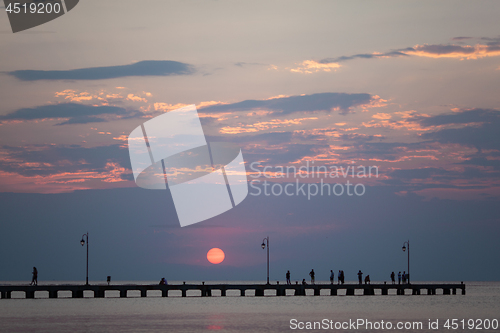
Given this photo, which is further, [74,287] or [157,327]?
[74,287]

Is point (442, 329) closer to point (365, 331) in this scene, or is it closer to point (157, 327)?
point (365, 331)

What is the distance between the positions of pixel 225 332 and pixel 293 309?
51.0ft

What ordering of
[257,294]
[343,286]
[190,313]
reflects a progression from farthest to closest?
[257,294], [343,286], [190,313]

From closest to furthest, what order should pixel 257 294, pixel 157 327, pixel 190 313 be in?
pixel 157 327 < pixel 190 313 < pixel 257 294

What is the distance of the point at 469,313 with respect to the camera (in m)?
42.6

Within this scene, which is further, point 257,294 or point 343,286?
point 257,294

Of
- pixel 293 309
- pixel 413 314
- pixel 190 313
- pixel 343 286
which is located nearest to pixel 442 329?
pixel 413 314

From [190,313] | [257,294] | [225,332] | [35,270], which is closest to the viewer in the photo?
[225,332]

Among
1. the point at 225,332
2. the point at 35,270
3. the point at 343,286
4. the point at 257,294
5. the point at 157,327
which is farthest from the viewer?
the point at 257,294

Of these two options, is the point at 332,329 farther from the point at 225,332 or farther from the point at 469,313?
the point at 469,313

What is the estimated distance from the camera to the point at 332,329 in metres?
30.8

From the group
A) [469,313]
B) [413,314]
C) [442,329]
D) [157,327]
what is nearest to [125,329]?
[157,327]

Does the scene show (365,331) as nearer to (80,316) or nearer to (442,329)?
(442,329)

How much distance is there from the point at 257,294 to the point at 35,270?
22.8m
